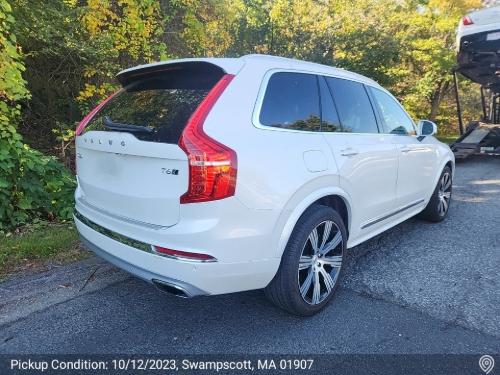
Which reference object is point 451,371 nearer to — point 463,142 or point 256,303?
point 256,303

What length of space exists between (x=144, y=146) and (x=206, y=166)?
0.47 m

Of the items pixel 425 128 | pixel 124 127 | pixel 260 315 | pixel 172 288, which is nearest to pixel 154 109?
pixel 124 127

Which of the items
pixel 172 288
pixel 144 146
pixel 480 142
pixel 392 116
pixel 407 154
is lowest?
pixel 480 142

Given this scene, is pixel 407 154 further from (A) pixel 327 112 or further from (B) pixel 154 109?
(B) pixel 154 109

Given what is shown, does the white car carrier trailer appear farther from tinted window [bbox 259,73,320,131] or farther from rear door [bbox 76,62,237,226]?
rear door [bbox 76,62,237,226]

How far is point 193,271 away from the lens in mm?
2172

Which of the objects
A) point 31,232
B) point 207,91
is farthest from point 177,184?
point 31,232

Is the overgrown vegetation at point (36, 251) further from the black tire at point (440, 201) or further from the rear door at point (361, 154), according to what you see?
the black tire at point (440, 201)

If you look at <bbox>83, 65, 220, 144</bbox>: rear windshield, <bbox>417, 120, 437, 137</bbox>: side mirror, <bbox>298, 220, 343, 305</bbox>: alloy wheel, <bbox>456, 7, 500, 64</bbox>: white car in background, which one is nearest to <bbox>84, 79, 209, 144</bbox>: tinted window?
<bbox>83, 65, 220, 144</bbox>: rear windshield

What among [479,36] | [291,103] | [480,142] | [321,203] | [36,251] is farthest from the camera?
[480,142]

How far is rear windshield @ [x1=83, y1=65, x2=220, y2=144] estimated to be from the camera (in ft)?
7.71

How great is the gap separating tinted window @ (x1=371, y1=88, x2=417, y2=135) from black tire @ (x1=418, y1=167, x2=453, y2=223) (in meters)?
1.08

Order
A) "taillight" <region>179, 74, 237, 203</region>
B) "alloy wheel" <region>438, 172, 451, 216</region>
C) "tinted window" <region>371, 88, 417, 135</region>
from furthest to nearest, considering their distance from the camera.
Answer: "alloy wheel" <region>438, 172, 451, 216</region>
"tinted window" <region>371, 88, 417, 135</region>
"taillight" <region>179, 74, 237, 203</region>

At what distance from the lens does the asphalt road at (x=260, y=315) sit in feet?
8.08
